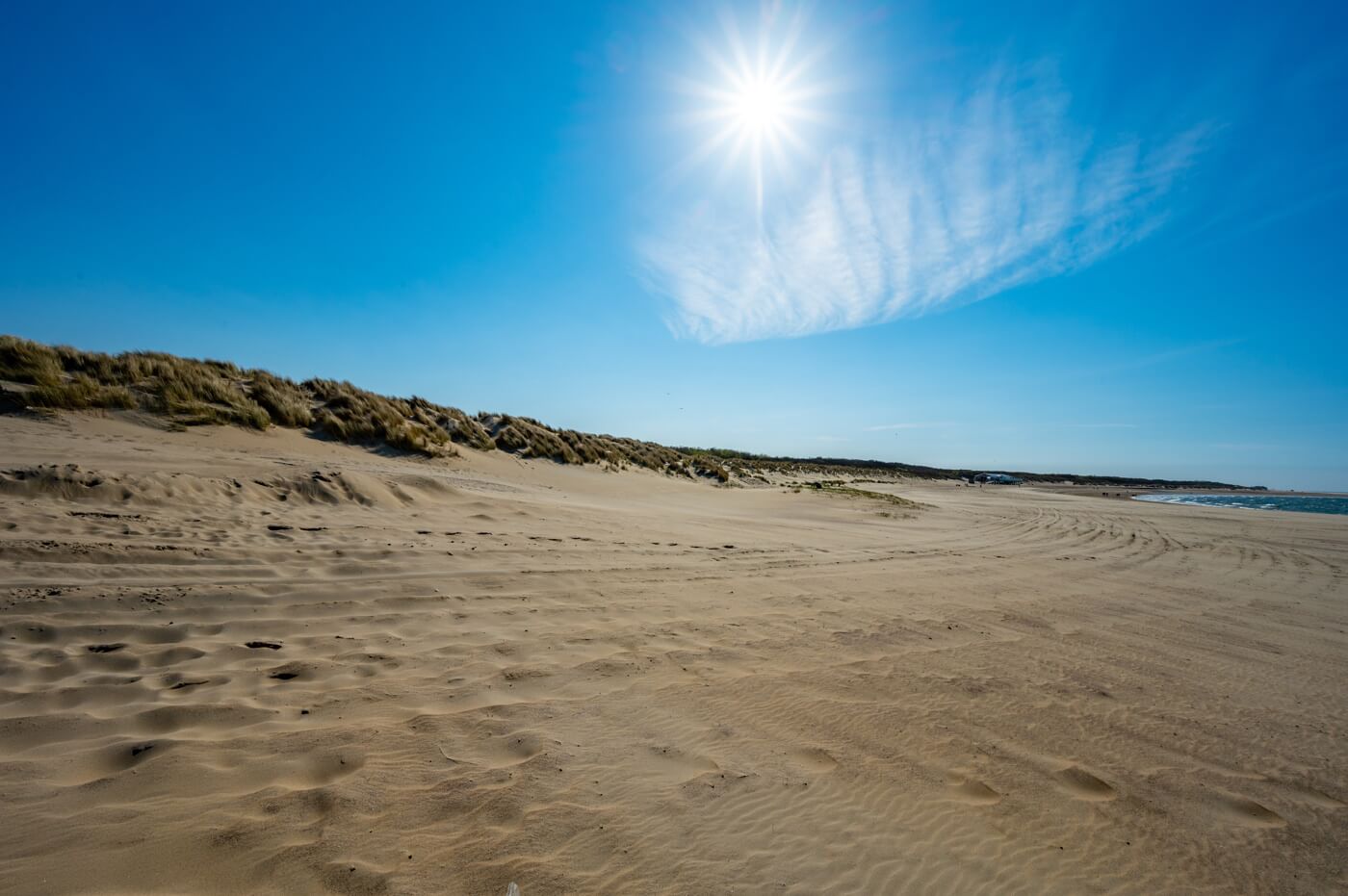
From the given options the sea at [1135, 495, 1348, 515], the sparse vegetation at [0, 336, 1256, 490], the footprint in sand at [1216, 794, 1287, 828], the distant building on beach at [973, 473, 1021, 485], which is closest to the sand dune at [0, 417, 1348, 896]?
the footprint in sand at [1216, 794, 1287, 828]

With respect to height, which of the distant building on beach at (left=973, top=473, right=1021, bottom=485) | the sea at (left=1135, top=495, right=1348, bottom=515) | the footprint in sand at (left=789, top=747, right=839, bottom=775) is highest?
the distant building on beach at (left=973, top=473, right=1021, bottom=485)

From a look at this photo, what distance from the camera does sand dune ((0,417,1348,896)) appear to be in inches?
89.1

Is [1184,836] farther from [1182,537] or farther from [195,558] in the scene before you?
[1182,537]

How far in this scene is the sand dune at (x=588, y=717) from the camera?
2264 mm

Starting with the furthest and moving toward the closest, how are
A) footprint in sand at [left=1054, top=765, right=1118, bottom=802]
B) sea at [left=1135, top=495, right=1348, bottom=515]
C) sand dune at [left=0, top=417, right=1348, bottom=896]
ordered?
sea at [left=1135, top=495, right=1348, bottom=515] < footprint in sand at [left=1054, top=765, right=1118, bottom=802] < sand dune at [left=0, top=417, right=1348, bottom=896]

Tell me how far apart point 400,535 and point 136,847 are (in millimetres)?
4846

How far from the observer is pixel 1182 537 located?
14.3 m

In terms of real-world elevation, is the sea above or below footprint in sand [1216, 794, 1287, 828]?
above

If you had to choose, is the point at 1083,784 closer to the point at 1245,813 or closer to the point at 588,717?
the point at 1245,813

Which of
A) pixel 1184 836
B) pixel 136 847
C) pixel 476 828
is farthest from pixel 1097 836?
pixel 136 847

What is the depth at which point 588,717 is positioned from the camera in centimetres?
333

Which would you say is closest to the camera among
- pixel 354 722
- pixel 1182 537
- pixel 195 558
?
pixel 354 722

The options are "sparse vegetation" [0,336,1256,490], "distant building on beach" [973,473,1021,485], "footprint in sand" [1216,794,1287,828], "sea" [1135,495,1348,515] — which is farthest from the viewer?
"distant building on beach" [973,473,1021,485]

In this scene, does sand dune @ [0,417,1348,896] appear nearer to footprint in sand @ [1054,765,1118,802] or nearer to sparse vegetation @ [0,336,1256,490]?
footprint in sand @ [1054,765,1118,802]
